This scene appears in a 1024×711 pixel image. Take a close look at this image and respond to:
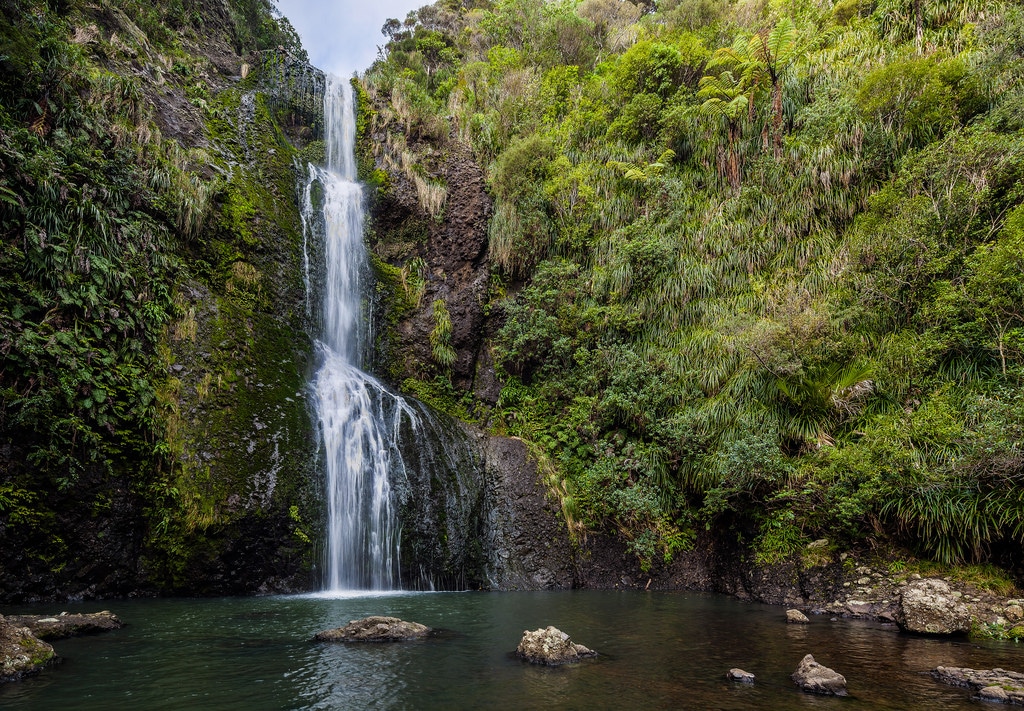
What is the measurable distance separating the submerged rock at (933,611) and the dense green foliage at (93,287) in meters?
10.2

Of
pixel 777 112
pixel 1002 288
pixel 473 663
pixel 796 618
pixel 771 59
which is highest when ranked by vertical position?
pixel 771 59

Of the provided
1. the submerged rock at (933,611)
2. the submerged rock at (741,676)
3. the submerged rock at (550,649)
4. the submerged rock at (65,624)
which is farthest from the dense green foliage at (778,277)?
the submerged rock at (65,624)

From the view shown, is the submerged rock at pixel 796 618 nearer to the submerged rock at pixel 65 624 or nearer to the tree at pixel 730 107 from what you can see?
the submerged rock at pixel 65 624

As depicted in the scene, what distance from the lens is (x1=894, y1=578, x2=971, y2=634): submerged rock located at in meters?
6.06

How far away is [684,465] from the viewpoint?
435 inches

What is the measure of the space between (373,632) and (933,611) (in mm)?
6526

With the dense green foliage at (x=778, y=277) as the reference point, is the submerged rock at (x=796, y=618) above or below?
below

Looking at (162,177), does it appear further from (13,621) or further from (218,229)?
(13,621)

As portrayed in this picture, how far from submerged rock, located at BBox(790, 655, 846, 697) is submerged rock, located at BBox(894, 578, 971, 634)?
2854 mm

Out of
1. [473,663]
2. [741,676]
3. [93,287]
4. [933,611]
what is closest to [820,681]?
[741,676]

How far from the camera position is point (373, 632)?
573cm

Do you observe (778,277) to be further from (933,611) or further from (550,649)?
(550,649)

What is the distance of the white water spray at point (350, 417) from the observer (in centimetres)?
1000

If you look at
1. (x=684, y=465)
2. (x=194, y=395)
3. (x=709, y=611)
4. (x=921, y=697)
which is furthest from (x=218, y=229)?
(x=921, y=697)
